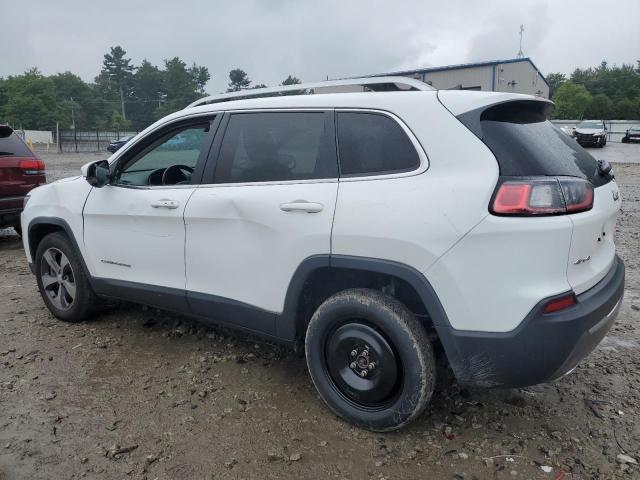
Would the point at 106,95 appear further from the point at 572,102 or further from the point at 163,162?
the point at 163,162

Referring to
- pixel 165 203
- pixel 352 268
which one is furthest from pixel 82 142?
pixel 352 268

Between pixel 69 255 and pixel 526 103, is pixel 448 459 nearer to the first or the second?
pixel 526 103

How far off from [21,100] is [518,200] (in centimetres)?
9030

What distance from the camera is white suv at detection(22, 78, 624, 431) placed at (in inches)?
89.8

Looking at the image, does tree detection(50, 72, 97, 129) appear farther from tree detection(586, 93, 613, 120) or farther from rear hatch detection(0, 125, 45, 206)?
rear hatch detection(0, 125, 45, 206)

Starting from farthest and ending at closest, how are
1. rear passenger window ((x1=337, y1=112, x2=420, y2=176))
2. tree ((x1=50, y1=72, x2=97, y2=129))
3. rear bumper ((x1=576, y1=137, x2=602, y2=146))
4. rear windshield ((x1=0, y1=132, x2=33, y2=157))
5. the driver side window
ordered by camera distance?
tree ((x1=50, y1=72, x2=97, y2=129)), rear bumper ((x1=576, y1=137, x2=602, y2=146)), rear windshield ((x1=0, y1=132, x2=33, y2=157)), the driver side window, rear passenger window ((x1=337, y1=112, x2=420, y2=176))

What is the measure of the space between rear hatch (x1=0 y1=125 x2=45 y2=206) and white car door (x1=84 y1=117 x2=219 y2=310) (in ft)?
12.9

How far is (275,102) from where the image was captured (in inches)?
126

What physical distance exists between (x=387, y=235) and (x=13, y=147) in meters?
6.78

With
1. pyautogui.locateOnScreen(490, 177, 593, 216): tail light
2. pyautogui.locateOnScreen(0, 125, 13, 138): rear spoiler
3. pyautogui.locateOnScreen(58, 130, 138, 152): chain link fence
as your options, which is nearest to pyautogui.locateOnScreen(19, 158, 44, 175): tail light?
pyautogui.locateOnScreen(0, 125, 13, 138): rear spoiler

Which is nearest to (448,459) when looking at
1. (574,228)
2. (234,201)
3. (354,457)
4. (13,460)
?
(354,457)

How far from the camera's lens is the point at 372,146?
271cm

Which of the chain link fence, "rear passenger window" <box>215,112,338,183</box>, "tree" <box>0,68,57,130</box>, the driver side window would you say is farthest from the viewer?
"tree" <box>0,68,57,130</box>

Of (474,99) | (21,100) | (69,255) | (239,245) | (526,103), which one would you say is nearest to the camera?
(474,99)
